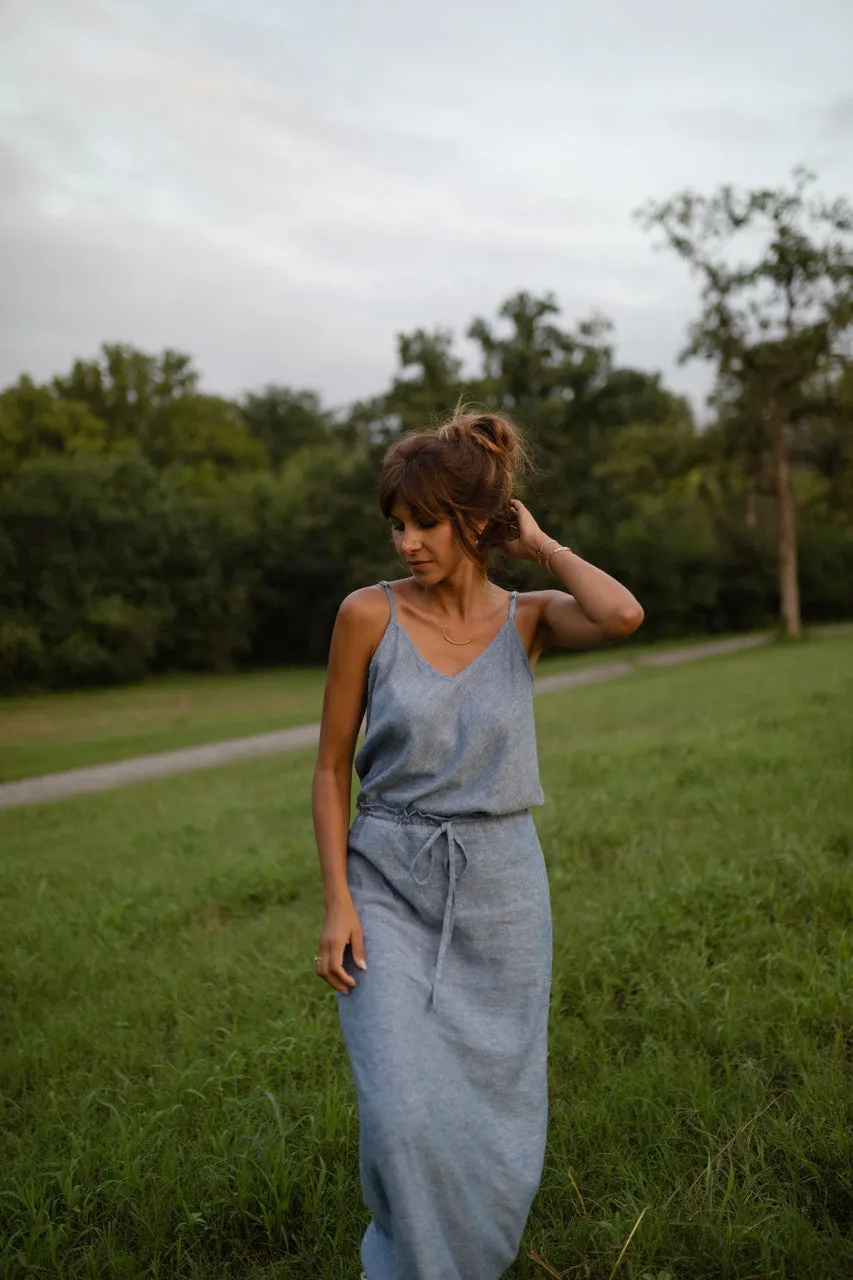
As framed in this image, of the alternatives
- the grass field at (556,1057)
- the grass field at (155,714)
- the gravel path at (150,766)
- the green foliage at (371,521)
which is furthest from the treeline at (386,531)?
the grass field at (556,1057)

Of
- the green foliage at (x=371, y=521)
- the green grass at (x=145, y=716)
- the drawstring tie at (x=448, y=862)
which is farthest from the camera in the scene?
the green foliage at (x=371, y=521)

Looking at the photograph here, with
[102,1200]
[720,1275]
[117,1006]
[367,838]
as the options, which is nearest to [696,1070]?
[720,1275]

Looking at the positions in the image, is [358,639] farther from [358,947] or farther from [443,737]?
[358,947]

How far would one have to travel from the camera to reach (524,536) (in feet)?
8.81

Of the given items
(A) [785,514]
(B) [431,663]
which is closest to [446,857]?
(B) [431,663]

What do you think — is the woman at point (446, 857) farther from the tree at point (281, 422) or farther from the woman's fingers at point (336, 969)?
the tree at point (281, 422)

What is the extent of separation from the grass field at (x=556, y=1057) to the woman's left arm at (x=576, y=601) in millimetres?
1534

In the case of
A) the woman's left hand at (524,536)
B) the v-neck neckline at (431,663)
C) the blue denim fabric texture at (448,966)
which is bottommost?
the blue denim fabric texture at (448,966)

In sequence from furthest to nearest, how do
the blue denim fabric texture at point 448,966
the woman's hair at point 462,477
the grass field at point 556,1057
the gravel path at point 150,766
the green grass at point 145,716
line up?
the green grass at point 145,716, the gravel path at point 150,766, the grass field at point 556,1057, the woman's hair at point 462,477, the blue denim fabric texture at point 448,966

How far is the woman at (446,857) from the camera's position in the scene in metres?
2.17

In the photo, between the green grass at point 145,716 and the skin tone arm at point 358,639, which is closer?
the skin tone arm at point 358,639

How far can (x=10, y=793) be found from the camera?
1295 cm

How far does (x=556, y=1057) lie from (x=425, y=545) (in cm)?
214

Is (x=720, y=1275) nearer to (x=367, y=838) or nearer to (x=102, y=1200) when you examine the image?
(x=367, y=838)
